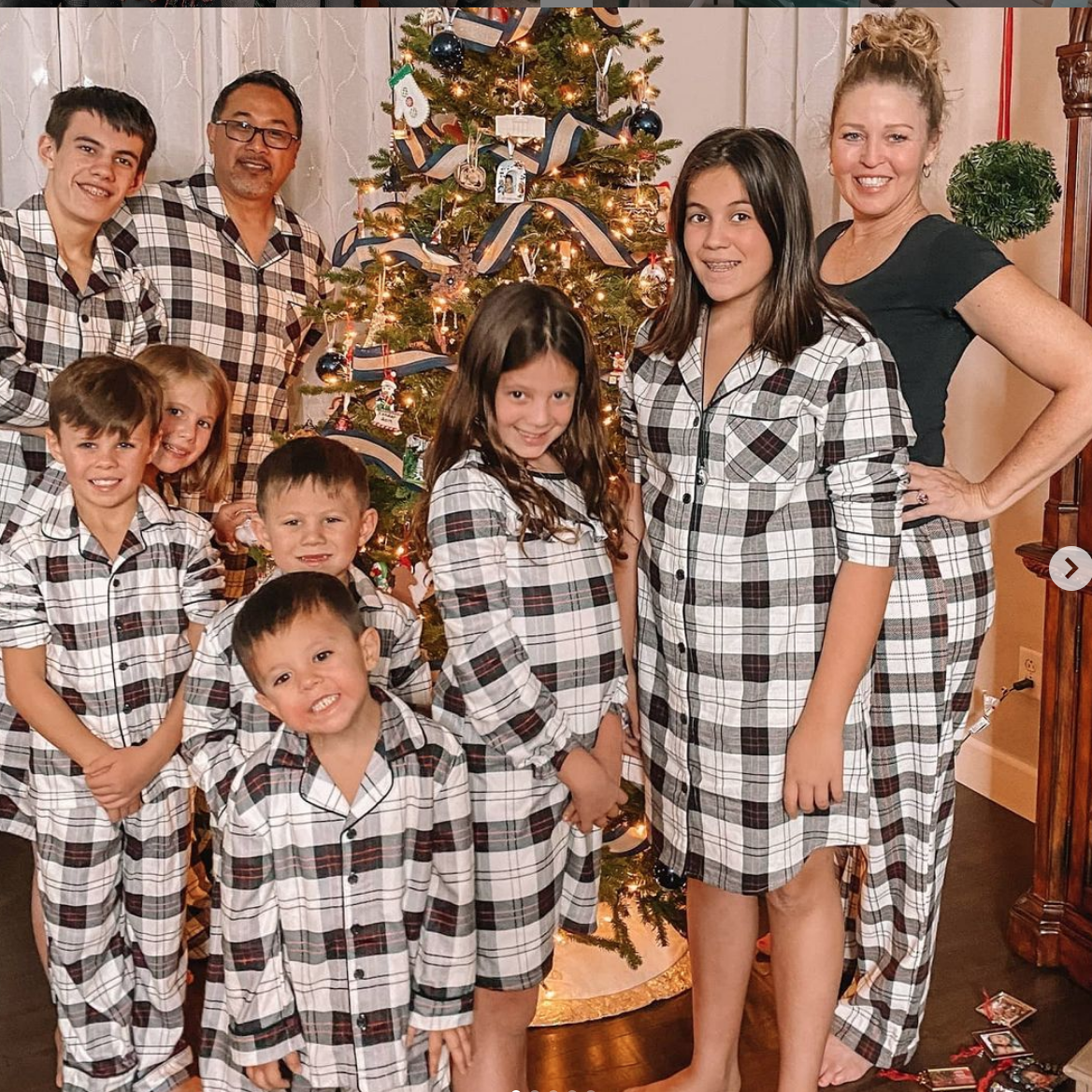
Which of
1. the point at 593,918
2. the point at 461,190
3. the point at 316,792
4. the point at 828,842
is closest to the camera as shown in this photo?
the point at 316,792

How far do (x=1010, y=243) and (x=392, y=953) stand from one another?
237 centimetres

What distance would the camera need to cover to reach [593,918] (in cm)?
181

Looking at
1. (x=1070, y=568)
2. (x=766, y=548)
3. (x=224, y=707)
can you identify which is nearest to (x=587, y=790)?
(x=766, y=548)

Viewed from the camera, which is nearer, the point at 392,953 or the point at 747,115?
the point at 392,953

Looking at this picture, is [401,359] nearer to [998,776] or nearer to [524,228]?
[524,228]

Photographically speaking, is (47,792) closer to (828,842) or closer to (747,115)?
(828,842)

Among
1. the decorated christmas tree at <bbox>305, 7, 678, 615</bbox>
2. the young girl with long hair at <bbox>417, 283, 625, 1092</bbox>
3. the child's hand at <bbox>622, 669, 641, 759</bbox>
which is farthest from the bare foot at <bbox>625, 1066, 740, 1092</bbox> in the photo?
the decorated christmas tree at <bbox>305, 7, 678, 615</bbox>

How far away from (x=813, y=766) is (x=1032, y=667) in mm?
1720

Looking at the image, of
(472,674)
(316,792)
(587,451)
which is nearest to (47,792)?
(316,792)

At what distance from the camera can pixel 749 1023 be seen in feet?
7.14

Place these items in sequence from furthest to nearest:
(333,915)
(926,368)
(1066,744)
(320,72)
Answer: (320,72) → (1066,744) → (926,368) → (333,915)

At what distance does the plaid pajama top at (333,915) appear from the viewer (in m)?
1.55

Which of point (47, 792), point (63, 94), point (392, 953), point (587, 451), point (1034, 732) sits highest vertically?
point (63, 94)

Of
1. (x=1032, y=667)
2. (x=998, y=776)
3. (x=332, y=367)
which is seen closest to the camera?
(x=332, y=367)
